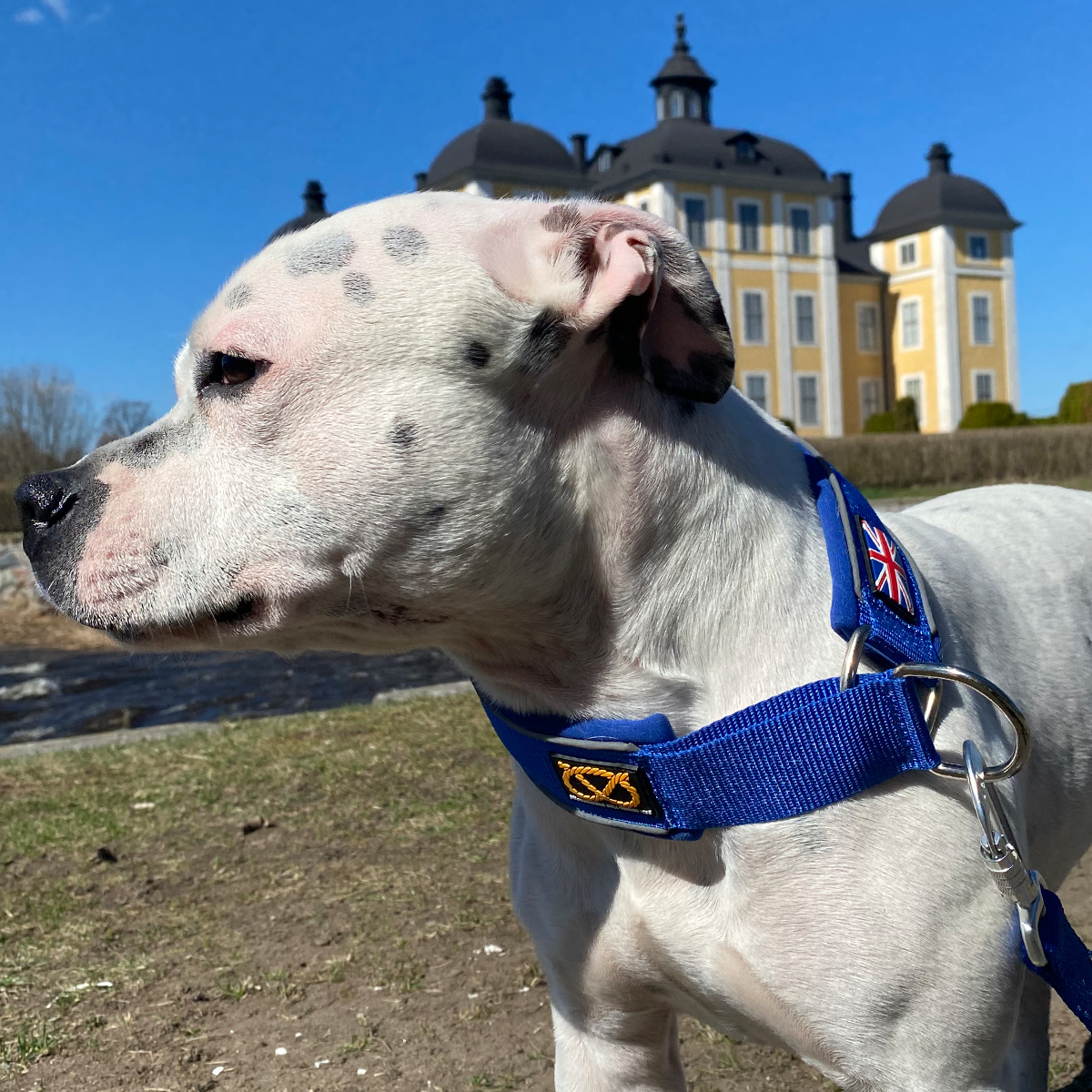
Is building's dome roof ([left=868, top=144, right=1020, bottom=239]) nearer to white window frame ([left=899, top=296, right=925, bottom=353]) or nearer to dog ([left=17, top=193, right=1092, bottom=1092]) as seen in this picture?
white window frame ([left=899, top=296, right=925, bottom=353])

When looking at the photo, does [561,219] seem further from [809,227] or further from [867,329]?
[867,329]

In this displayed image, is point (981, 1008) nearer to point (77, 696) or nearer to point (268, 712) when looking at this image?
point (268, 712)

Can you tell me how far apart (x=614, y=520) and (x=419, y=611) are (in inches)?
13.3

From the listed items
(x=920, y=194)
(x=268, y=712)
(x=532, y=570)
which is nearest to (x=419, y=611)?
(x=532, y=570)

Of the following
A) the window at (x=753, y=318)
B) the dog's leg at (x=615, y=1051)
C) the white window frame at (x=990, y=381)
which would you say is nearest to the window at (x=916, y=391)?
the white window frame at (x=990, y=381)

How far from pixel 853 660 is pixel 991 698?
8.0 inches

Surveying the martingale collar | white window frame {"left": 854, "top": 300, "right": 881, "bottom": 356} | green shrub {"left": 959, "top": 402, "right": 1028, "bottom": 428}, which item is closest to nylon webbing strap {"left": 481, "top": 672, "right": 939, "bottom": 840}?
the martingale collar

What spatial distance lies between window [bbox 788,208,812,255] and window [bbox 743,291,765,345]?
8.97 ft

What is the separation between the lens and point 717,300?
1.78 m

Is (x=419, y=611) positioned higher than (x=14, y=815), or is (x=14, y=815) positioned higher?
(x=419, y=611)

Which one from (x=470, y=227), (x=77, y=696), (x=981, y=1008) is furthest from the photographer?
(x=77, y=696)

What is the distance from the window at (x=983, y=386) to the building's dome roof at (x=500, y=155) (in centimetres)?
1911

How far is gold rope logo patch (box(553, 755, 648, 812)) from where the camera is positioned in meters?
1.81

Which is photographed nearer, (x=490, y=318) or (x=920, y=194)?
(x=490, y=318)
